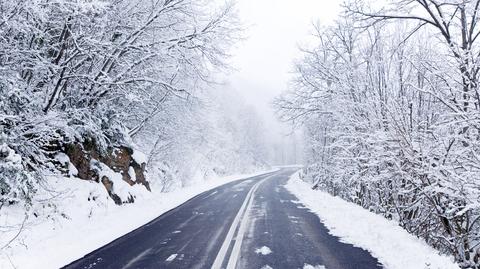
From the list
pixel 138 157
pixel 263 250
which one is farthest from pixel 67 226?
pixel 138 157

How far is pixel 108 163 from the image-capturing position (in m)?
14.9

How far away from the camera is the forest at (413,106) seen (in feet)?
19.5

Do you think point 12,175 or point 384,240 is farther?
point 12,175

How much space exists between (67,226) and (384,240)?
7.35 metres

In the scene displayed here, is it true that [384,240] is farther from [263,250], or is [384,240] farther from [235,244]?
[235,244]

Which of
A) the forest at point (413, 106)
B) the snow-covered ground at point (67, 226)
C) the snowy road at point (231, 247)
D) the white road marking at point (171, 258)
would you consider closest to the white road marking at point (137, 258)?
the snowy road at point (231, 247)

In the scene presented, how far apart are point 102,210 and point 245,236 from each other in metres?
5.90

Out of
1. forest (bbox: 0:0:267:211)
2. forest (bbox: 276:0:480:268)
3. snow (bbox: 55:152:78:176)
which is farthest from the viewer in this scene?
snow (bbox: 55:152:78:176)

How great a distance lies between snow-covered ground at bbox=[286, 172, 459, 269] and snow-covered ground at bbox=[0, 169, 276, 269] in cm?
517

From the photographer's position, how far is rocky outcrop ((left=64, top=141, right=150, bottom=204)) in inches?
495

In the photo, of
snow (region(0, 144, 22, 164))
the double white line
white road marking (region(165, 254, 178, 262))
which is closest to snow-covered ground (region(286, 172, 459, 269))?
the double white line

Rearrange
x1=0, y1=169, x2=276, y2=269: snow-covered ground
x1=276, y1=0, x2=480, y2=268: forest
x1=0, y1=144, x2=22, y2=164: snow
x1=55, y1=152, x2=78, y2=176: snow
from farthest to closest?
1. x1=55, y1=152, x2=78, y2=176: snow
2. x1=0, y1=144, x2=22, y2=164: snow
3. x1=0, y1=169, x2=276, y2=269: snow-covered ground
4. x1=276, y1=0, x2=480, y2=268: forest

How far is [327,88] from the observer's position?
14.3 m

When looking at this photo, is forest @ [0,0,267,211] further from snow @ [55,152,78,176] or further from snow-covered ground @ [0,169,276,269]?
snow-covered ground @ [0,169,276,269]
